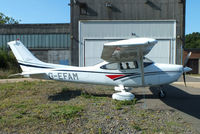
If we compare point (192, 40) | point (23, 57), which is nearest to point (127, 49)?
point (23, 57)

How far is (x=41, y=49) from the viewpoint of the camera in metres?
20.4

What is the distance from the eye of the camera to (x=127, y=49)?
4922 millimetres

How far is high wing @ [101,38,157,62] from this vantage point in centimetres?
419

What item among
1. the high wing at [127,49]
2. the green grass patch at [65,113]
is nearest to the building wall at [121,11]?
the high wing at [127,49]

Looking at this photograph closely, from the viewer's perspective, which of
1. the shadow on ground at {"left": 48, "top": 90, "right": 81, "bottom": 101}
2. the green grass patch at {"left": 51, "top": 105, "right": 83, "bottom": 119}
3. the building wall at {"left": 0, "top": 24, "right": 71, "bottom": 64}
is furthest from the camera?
the building wall at {"left": 0, "top": 24, "right": 71, "bottom": 64}

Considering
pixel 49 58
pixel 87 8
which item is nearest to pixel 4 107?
pixel 87 8

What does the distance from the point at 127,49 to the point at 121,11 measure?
32.6 ft

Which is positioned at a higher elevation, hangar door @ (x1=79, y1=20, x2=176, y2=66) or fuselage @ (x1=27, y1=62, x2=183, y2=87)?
hangar door @ (x1=79, y1=20, x2=176, y2=66)

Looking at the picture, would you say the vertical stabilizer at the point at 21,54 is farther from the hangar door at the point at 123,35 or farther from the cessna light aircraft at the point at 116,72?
the hangar door at the point at 123,35

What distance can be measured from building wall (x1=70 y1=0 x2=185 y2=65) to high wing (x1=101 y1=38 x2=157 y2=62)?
842 cm

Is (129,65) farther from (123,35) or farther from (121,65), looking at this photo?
(123,35)

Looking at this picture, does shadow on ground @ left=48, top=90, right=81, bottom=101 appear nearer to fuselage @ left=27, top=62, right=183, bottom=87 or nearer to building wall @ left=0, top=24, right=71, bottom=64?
fuselage @ left=27, top=62, right=183, bottom=87

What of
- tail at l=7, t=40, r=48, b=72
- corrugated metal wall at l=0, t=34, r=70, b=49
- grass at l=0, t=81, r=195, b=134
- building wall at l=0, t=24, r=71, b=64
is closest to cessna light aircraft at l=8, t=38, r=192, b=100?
tail at l=7, t=40, r=48, b=72

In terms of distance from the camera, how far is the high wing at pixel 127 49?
4189 mm
